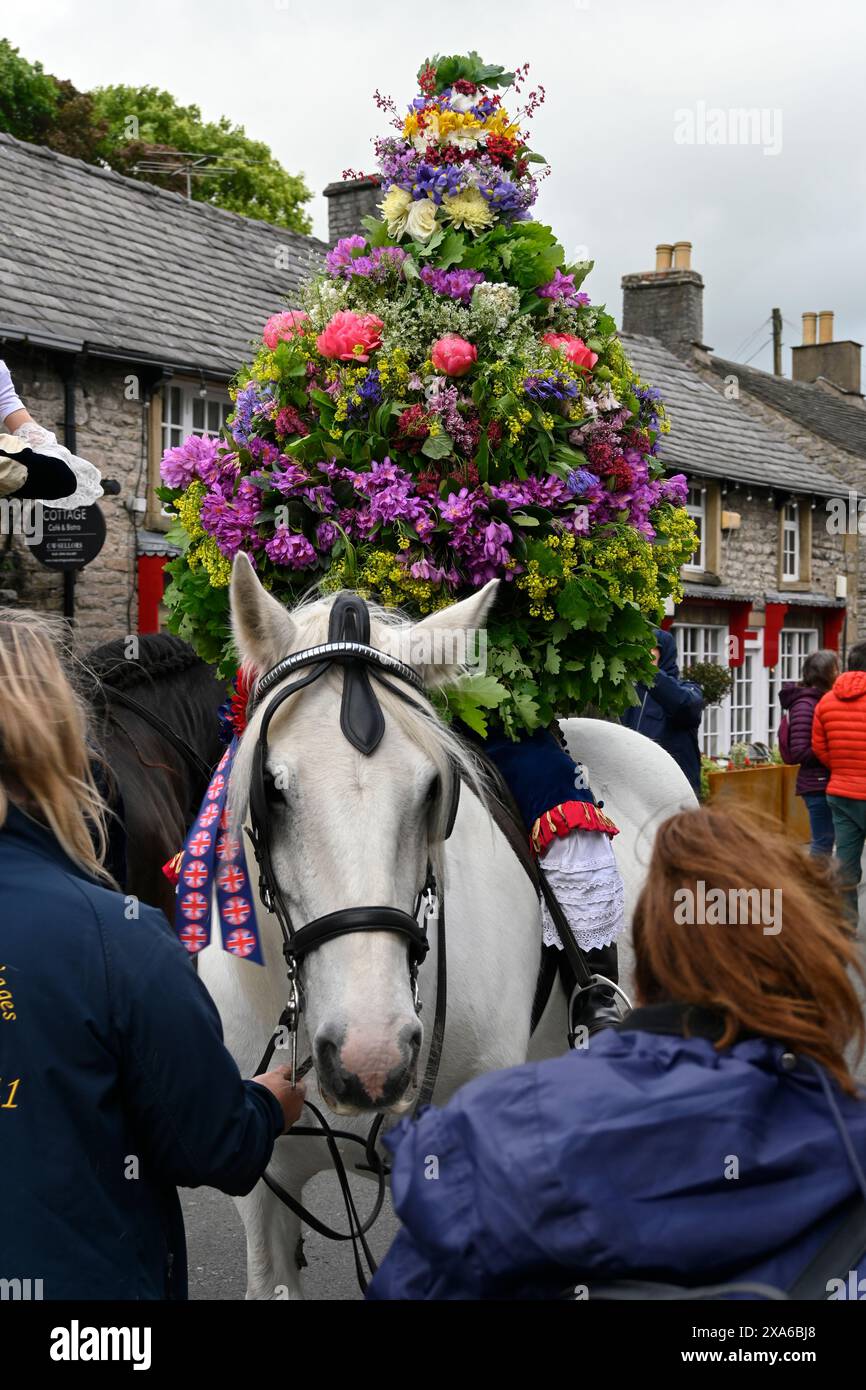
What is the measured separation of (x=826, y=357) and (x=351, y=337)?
3445cm

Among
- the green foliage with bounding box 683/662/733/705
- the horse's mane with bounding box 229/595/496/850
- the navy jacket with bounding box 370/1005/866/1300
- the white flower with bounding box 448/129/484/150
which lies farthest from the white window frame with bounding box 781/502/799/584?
the navy jacket with bounding box 370/1005/866/1300

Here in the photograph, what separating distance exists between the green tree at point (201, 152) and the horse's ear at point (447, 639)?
2889cm

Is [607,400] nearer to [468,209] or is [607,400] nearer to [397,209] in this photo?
[468,209]

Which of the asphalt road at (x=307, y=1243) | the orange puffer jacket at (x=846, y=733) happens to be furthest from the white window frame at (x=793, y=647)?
the asphalt road at (x=307, y=1243)

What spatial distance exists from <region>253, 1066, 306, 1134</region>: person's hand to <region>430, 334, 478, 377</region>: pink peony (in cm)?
199

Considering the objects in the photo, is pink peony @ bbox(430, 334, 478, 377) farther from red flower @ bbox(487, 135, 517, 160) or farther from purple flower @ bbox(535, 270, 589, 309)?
red flower @ bbox(487, 135, 517, 160)

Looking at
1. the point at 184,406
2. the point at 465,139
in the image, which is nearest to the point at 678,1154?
the point at 465,139

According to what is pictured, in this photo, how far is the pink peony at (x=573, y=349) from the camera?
3736mm

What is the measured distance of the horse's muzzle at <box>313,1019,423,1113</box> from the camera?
7.22 ft

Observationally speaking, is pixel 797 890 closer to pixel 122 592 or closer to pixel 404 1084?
pixel 404 1084

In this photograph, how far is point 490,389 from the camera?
357cm

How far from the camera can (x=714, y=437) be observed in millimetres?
23234

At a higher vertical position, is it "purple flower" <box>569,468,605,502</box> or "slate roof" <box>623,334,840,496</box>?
"slate roof" <box>623,334,840,496</box>

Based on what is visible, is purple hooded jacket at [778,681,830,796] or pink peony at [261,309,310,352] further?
purple hooded jacket at [778,681,830,796]
